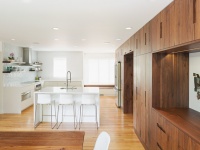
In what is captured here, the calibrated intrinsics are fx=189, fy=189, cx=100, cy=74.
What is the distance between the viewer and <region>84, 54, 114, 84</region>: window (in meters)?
10.7

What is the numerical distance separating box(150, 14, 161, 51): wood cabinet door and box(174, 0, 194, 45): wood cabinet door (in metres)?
0.66

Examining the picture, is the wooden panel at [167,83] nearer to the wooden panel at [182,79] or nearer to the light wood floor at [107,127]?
the wooden panel at [182,79]

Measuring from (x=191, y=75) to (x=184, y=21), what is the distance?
138 cm

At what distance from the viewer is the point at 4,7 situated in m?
2.69

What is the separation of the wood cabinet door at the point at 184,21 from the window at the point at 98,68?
8.47 metres

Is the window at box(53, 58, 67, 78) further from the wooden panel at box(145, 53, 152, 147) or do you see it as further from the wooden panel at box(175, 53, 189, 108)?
the wooden panel at box(175, 53, 189, 108)

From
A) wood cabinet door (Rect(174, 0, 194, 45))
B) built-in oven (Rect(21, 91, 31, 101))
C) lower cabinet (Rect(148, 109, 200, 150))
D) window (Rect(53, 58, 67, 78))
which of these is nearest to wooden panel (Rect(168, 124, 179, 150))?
lower cabinet (Rect(148, 109, 200, 150))

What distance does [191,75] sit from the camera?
3141 millimetres

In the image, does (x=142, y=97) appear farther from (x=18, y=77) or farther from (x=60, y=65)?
(x=60, y=65)

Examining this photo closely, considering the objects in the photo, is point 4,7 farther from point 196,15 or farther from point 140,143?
point 140,143

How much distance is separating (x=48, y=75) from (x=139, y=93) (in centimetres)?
711

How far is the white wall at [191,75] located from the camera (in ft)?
9.63

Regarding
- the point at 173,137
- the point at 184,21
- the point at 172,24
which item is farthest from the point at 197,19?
the point at 173,137

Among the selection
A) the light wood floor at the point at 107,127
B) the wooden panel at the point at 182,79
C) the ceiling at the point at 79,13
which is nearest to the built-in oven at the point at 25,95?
the light wood floor at the point at 107,127
